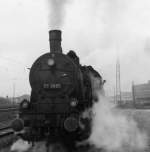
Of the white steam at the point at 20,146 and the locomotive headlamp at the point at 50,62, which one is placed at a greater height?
the locomotive headlamp at the point at 50,62

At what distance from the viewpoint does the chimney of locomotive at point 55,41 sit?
1145 cm

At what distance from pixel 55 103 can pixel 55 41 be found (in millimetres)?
2244

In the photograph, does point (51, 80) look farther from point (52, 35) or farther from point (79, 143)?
point (79, 143)

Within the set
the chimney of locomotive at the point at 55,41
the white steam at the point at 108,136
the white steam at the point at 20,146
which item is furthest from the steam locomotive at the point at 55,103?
the white steam at the point at 108,136

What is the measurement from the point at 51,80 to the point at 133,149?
3.42 metres

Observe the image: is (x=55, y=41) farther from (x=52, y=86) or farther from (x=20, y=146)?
(x=20, y=146)

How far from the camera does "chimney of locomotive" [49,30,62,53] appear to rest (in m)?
11.4

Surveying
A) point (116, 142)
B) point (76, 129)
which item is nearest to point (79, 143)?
point (116, 142)

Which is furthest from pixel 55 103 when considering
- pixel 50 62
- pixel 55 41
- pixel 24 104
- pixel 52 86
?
pixel 55 41

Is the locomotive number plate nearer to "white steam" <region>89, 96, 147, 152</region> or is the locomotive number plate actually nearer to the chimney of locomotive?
the chimney of locomotive

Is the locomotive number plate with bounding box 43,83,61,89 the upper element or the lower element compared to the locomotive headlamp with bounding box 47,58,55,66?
lower

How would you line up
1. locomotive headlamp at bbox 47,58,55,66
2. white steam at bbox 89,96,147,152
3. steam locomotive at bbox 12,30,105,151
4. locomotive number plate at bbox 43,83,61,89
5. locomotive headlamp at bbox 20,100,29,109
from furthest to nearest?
white steam at bbox 89,96,147,152 < locomotive headlamp at bbox 47,58,55,66 < locomotive number plate at bbox 43,83,61,89 < locomotive headlamp at bbox 20,100,29,109 < steam locomotive at bbox 12,30,105,151

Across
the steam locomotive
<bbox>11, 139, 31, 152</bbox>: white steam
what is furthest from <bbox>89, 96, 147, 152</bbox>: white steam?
<bbox>11, 139, 31, 152</bbox>: white steam

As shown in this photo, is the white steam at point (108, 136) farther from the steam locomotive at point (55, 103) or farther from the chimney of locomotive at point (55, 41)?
the chimney of locomotive at point (55, 41)
